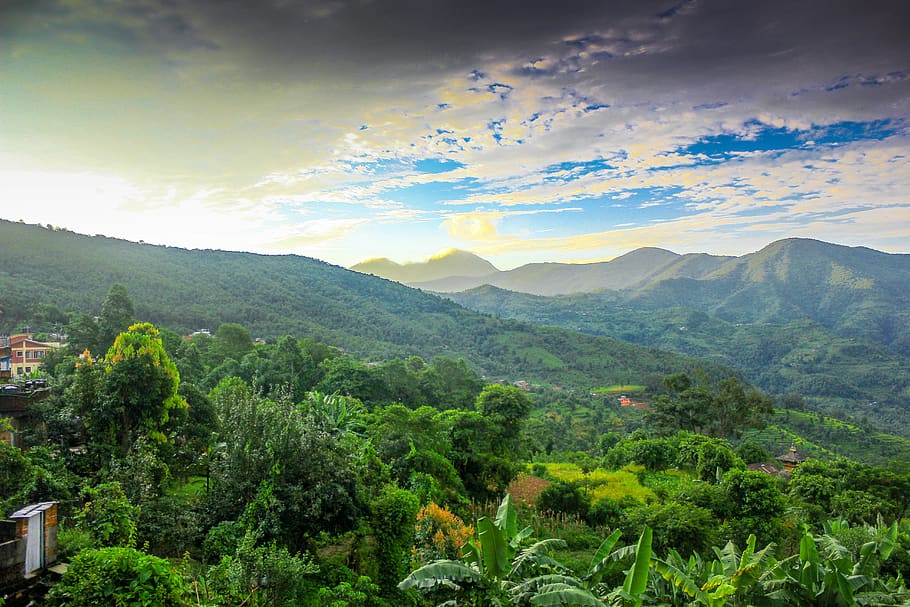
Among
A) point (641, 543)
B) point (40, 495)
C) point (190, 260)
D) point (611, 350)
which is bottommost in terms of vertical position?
point (611, 350)

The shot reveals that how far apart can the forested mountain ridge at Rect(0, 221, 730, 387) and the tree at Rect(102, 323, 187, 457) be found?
92.0 ft

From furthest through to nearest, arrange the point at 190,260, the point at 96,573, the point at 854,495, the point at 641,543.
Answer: the point at 190,260 < the point at 854,495 < the point at 641,543 < the point at 96,573

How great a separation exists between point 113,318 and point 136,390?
10001 mm

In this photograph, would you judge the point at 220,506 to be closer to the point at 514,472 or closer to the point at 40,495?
the point at 40,495

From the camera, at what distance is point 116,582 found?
11.3 feet

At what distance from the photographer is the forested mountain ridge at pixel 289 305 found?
1588 inches

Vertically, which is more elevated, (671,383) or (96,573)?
(96,573)

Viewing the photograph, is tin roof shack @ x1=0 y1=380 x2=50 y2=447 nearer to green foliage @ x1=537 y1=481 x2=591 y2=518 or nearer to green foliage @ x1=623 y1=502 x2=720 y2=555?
green foliage @ x1=537 y1=481 x2=591 y2=518

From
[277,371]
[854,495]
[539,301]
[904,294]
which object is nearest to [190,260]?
[277,371]

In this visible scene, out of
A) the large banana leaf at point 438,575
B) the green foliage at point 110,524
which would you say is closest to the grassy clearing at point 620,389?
the large banana leaf at point 438,575

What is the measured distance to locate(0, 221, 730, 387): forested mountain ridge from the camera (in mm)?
40344

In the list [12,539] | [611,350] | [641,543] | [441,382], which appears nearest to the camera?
[12,539]

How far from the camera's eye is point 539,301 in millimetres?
148750

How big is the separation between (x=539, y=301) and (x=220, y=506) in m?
145
